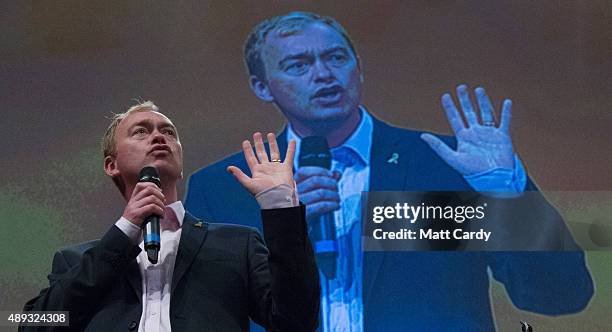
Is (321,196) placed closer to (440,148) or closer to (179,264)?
(440,148)

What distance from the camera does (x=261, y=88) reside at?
4441 millimetres

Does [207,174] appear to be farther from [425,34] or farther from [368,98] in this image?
[425,34]

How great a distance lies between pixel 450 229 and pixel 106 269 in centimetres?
239

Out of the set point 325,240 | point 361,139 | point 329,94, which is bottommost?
point 325,240

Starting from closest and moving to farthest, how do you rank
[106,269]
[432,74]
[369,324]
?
[106,269]
[369,324]
[432,74]

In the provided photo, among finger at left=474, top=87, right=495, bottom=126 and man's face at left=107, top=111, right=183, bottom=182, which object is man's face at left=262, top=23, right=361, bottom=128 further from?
man's face at left=107, top=111, right=183, bottom=182

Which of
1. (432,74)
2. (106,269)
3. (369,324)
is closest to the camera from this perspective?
(106,269)

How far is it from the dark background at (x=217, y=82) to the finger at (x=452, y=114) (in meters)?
0.04

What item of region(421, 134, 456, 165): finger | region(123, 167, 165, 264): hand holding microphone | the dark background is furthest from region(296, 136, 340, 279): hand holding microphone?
region(123, 167, 165, 264): hand holding microphone

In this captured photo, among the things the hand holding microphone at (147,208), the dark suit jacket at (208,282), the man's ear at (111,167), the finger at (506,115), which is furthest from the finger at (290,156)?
the finger at (506,115)

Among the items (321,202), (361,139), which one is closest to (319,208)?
(321,202)

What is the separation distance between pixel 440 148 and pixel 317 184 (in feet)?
2.19

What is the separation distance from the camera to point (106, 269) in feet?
7.40

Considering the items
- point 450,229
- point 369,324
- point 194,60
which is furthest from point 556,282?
point 194,60
